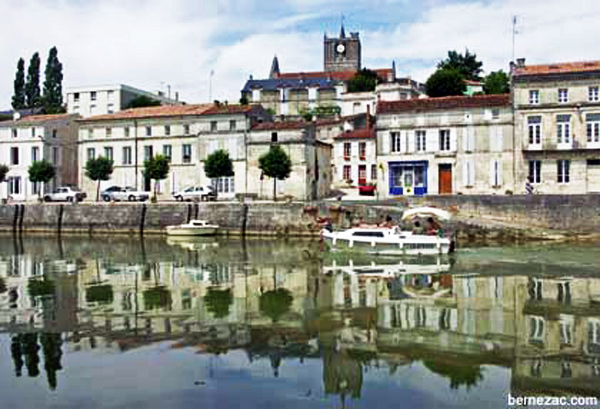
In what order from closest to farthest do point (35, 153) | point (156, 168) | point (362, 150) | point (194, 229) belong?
point (194, 229) < point (156, 168) < point (362, 150) < point (35, 153)

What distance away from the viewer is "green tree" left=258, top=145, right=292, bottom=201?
48.9 m

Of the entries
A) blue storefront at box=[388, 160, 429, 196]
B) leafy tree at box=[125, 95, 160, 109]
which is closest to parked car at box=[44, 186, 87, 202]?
Result: blue storefront at box=[388, 160, 429, 196]

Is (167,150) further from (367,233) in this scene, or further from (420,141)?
(367,233)

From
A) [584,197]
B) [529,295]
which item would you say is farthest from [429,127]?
[529,295]

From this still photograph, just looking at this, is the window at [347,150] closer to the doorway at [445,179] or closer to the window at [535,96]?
the doorway at [445,179]

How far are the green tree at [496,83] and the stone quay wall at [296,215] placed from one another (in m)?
31.7

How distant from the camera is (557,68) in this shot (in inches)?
1807

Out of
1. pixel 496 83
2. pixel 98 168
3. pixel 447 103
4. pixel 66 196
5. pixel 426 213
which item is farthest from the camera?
pixel 496 83

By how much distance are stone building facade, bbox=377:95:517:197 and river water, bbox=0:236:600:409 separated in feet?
52.5

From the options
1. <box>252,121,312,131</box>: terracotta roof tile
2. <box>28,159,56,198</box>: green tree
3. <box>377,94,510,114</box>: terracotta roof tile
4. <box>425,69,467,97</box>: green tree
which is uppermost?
<box>425,69,467,97</box>: green tree

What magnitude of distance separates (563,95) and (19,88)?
231 feet

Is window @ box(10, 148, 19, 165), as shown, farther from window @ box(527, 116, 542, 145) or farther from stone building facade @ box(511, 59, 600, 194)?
window @ box(527, 116, 542, 145)

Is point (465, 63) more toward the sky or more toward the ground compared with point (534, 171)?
more toward the sky

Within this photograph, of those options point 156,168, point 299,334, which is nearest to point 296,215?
point 156,168
